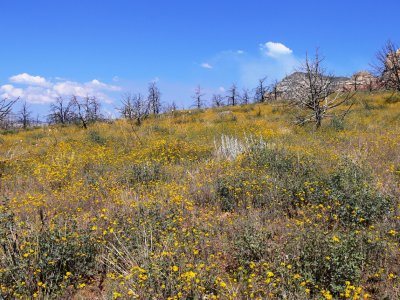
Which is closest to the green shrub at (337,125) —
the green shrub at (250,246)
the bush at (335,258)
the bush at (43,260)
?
the bush at (335,258)

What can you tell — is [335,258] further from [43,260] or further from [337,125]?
[337,125]

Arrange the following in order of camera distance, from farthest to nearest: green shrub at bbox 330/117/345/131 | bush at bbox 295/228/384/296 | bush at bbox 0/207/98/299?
green shrub at bbox 330/117/345/131 → bush at bbox 0/207/98/299 → bush at bbox 295/228/384/296

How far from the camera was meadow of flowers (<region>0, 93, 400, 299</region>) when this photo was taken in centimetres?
363

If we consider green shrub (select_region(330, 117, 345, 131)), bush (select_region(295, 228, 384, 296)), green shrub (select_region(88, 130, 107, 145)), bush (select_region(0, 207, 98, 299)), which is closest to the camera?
bush (select_region(295, 228, 384, 296))

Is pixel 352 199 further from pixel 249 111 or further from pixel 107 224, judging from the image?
pixel 249 111

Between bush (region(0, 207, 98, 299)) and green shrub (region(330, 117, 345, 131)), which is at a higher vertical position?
green shrub (region(330, 117, 345, 131))

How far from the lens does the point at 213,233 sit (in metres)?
4.89

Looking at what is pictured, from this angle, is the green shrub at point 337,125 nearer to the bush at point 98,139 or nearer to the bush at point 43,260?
the bush at point 98,139

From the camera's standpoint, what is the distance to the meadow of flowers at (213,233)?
11.9 ft

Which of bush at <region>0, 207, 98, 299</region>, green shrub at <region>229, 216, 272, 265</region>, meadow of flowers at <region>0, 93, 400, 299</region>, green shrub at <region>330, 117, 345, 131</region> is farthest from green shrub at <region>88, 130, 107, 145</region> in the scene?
green shrub at <region>229, 216, 272, 265</region>

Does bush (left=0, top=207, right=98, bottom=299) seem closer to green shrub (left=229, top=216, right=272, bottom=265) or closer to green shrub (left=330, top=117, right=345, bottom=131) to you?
green shrub (left=229, top=216, right=272, bottom=265)

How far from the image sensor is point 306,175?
7160 millimetres

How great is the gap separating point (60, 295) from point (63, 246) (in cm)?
68

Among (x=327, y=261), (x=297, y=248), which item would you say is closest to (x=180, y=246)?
(x=297, y=248)
